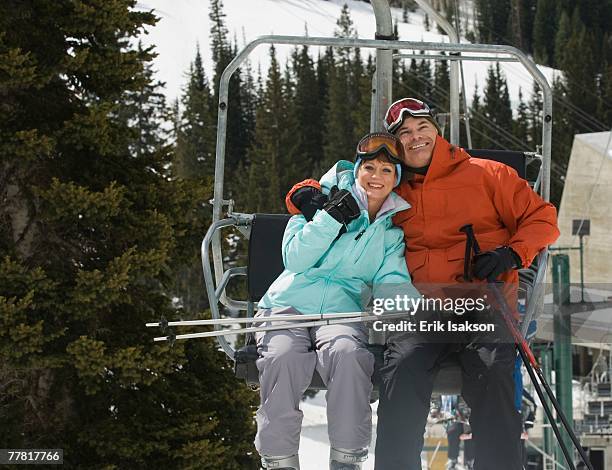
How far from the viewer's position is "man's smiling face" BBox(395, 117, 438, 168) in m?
3.17

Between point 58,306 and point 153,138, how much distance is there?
21.8 meters

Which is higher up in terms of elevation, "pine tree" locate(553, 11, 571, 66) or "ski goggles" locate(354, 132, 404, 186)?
"pine tree" locate(553, 11, 571, 66)

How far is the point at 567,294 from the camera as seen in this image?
22.5ft

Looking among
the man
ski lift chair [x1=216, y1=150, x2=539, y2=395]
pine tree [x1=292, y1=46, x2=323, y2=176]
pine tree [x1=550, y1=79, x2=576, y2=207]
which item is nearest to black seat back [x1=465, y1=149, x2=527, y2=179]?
ski lift chair [x1=216, y1=150, x2=539, y2=395]

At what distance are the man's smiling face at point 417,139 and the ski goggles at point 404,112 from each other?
16mm

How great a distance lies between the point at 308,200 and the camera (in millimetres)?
3082

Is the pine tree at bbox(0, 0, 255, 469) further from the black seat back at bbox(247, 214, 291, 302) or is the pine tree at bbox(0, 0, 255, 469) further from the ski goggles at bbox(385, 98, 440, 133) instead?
the ski goggles at bbox(385, 98, 440, 133)

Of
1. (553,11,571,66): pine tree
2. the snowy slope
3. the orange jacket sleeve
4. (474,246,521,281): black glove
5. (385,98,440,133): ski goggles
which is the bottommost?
(474,246,521,281): black glove

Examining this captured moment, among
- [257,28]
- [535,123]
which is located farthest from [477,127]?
[257,28]

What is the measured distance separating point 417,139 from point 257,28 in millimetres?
95994

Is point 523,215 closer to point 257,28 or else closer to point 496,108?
point 496,108

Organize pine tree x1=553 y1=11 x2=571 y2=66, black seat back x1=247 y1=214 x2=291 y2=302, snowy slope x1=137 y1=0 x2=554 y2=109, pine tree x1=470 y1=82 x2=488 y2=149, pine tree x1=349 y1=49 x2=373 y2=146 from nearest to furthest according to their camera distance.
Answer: black seat back x1=247 y1=214 x2=291 y2=302 < pine tree x1=349 y1=49 x2=373 y2=146 < pine tree x1=470 y1=82 x2=488 y2=149 < pine tree x1=553 y1=11 x2=571 y2=66 < snowy slope x1=137 y1=0 x2=554 y2=109

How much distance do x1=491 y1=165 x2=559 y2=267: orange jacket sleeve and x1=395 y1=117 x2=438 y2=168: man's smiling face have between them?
24 cm

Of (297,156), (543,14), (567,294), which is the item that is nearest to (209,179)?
(567,294)
